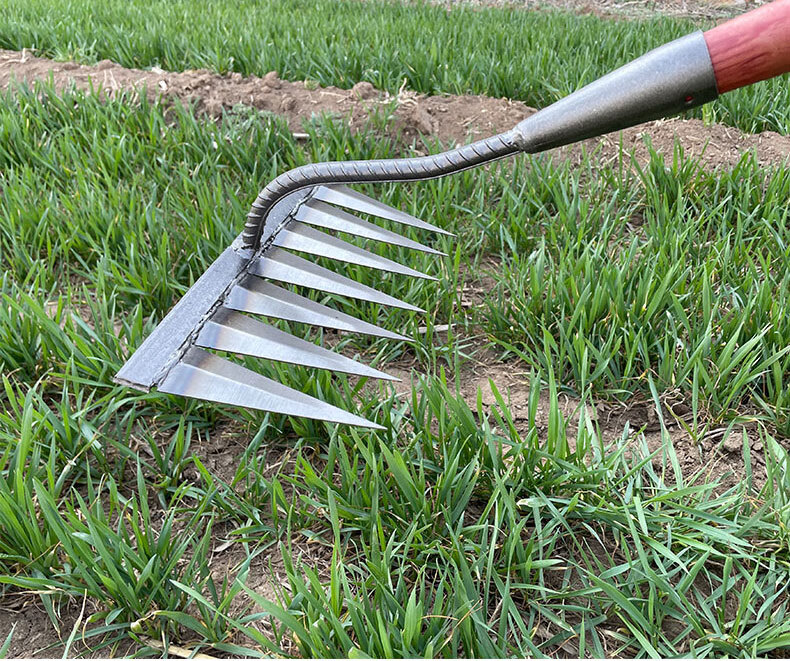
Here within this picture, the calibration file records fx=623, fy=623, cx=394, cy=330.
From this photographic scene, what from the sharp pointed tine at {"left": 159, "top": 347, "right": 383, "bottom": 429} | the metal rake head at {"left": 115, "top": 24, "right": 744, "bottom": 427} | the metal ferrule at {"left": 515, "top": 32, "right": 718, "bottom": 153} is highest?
the metal ferrule at {"left": 515, "top": 32, "right": 718, "bottom": 153}

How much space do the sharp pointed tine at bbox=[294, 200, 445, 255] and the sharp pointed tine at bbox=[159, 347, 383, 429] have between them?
512 millimetres

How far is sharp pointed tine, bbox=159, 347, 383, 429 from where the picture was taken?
1.05m

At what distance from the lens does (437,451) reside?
1.22 m

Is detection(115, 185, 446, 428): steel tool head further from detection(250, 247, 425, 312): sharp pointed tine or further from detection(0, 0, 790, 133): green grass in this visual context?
detection(0, 0, 790, 133): green grass

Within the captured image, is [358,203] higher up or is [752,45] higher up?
[752,45]

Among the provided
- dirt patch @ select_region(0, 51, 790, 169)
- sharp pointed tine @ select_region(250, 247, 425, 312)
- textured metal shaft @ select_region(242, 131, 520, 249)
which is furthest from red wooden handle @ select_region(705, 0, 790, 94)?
dirt patch @ select_region(0, 51, 790, 169)

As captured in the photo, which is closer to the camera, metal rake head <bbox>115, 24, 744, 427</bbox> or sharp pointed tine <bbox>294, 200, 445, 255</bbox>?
metal rake head <bbox>115, 24, 744, 427</bbox>

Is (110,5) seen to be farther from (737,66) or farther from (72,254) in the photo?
(737,66)

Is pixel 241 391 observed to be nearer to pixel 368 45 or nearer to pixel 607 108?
pixel 607 108

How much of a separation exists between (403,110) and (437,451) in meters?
1.63

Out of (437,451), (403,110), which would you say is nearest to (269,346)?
(437,451)

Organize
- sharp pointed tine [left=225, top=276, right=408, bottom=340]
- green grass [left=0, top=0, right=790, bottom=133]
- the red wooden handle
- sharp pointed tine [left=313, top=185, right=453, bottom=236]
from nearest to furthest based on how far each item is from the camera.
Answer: the red wooden handle, sharp pointed tine [left=225, top=276, right=408, bottom=340], sharp pointed tine [left=313, top=185, right=453, bottom=236], green grass [left=0, top=0, right=790, bottom=133]

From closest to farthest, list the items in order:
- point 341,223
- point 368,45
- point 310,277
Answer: point 310,277, point 341,223, point 368,45

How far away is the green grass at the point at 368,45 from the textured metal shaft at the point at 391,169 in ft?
5.23
